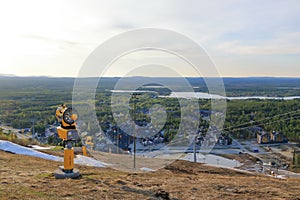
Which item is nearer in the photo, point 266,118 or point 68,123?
point 68,123

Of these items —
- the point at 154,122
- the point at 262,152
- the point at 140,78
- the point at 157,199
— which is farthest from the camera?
the point at 262,152

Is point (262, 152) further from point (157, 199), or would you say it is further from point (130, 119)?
point (157, 199)

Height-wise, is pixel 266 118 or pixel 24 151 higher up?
pixel 24 151

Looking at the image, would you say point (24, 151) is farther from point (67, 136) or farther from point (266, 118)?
point (266, 118)

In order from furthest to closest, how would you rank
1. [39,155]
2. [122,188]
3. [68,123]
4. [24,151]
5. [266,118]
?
[266,118] → [24,151] → [39,155] → [68,123] → [122,188]

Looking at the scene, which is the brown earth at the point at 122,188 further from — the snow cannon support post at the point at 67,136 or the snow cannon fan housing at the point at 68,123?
the snow cannon fan housing at the point at 68,123

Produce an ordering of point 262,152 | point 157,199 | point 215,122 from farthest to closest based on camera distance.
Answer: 1. point 262,152
2. point 215,122
3. point 157,199

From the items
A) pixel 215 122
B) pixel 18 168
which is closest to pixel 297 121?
pixel 215 122

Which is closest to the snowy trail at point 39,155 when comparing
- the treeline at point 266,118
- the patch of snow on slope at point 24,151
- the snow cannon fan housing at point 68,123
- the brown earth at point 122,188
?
the patch of snow on slope at point 24,151

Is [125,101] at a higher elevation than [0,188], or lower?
higher

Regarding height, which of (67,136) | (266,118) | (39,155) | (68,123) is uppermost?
(68,123)

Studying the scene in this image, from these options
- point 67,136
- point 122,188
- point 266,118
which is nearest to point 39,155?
point 67,136
